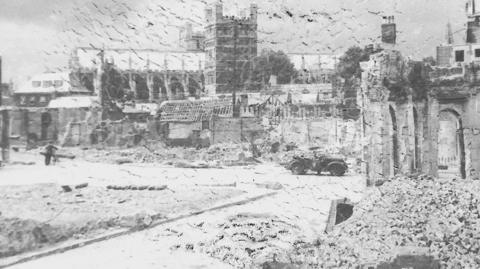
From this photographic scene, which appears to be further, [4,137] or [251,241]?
[4,137]

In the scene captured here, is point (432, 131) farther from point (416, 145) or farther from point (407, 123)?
point (407, 123)

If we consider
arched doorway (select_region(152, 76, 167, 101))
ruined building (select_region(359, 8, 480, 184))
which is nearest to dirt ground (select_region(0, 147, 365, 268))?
ruined building (select_region(359, 8, 480, 184))

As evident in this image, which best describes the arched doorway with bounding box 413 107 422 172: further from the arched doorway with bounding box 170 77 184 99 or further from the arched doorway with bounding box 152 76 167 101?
the arched doorway with bounding box 152 76 167 101

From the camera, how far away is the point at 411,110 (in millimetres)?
19344

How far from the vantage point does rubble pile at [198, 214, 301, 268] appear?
37.0 feet

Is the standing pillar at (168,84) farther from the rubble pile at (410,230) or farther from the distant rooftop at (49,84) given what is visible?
the rubble pile at (410,230)

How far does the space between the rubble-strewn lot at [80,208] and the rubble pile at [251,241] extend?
2.55m

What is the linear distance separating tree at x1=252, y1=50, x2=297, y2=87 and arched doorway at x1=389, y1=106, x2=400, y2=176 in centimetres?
4518

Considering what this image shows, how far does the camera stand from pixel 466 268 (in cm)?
931

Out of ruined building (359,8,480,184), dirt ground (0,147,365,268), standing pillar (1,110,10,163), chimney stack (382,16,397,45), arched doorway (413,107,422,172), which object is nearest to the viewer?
dirt ground (0,147,365,268)

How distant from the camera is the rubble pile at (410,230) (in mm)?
9852

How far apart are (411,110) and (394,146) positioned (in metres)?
1.39

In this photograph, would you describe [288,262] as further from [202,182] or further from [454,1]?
[454,1]

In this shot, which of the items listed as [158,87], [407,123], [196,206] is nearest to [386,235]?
[196,206]
